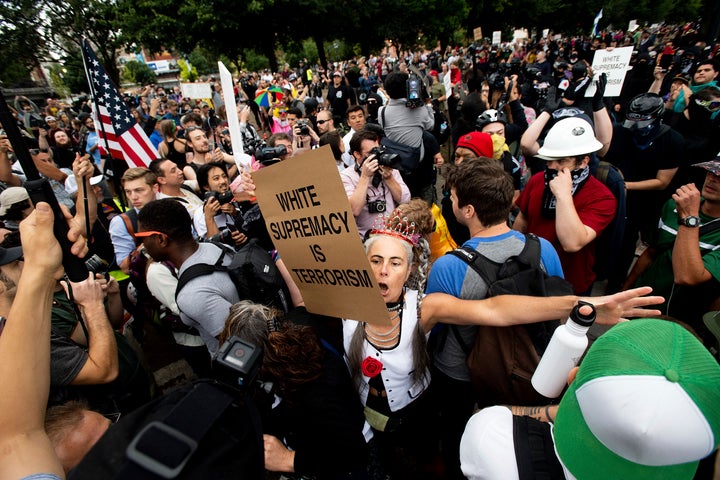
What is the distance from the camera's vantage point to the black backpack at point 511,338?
1.66 m

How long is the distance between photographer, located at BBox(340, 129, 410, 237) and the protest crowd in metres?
0.02

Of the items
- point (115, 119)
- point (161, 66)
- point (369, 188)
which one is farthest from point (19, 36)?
point (161, 66)

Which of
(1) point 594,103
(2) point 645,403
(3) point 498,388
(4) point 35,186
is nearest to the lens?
(2) point 645,403

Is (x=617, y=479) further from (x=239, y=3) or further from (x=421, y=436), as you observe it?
(x=239, y=3)

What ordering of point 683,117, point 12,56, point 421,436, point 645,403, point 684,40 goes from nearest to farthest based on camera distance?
point 645,403 → point 421,436 → point 683,117 → point 684,40 → point 12,56

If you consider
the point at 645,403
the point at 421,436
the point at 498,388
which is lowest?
the point at 421,436

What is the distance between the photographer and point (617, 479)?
842 mm

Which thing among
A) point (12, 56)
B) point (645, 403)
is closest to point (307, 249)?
point (645, 403)

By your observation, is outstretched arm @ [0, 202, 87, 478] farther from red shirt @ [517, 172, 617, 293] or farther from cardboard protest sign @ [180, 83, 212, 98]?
cardboard protest sign @ [180, 83, 212, 98]

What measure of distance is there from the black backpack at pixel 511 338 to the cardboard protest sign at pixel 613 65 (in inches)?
177

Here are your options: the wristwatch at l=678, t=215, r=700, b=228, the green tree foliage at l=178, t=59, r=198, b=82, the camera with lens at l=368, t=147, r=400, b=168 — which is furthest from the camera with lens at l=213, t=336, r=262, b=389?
the green tree foliage at l=178, t=59, r=198, b=82

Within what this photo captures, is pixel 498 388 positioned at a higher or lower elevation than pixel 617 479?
lower

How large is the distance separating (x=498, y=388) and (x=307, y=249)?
115 centimetres

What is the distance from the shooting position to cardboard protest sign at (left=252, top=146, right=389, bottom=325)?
142 cm
